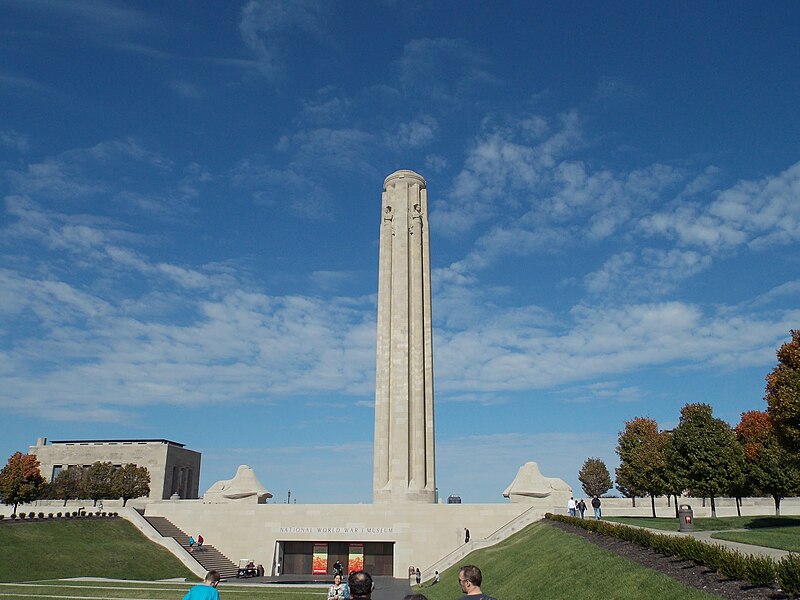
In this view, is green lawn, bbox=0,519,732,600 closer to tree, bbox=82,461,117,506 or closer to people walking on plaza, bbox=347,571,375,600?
people walking on plaza, bbox=347,571,375,600

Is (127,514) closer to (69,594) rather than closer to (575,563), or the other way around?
(69,594)

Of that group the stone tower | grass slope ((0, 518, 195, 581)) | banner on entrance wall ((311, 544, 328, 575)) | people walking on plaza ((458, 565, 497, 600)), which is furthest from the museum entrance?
people walking on plaza ((458, 565, 497, 600))

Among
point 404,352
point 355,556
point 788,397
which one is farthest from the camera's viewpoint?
point 404,352

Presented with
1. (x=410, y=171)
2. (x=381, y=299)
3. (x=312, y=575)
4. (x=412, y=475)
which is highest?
(x=410, y=171)

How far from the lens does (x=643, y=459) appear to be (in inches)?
2173

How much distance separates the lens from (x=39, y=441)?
89062 millimetres

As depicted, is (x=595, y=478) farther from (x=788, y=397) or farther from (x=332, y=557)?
(x=788, y=397)

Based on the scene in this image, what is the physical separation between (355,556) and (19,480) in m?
31.8

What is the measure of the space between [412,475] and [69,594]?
1227 inches

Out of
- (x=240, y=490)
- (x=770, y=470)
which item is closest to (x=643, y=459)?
(x=770, y=470)

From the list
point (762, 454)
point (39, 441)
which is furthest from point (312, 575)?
point (39, 441)

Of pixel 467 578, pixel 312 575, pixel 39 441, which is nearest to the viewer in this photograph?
pixel 467 578

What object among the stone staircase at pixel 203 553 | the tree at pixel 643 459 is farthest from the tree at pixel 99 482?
the tree at pixel 643 459

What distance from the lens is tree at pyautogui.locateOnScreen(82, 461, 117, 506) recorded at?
71188mm
